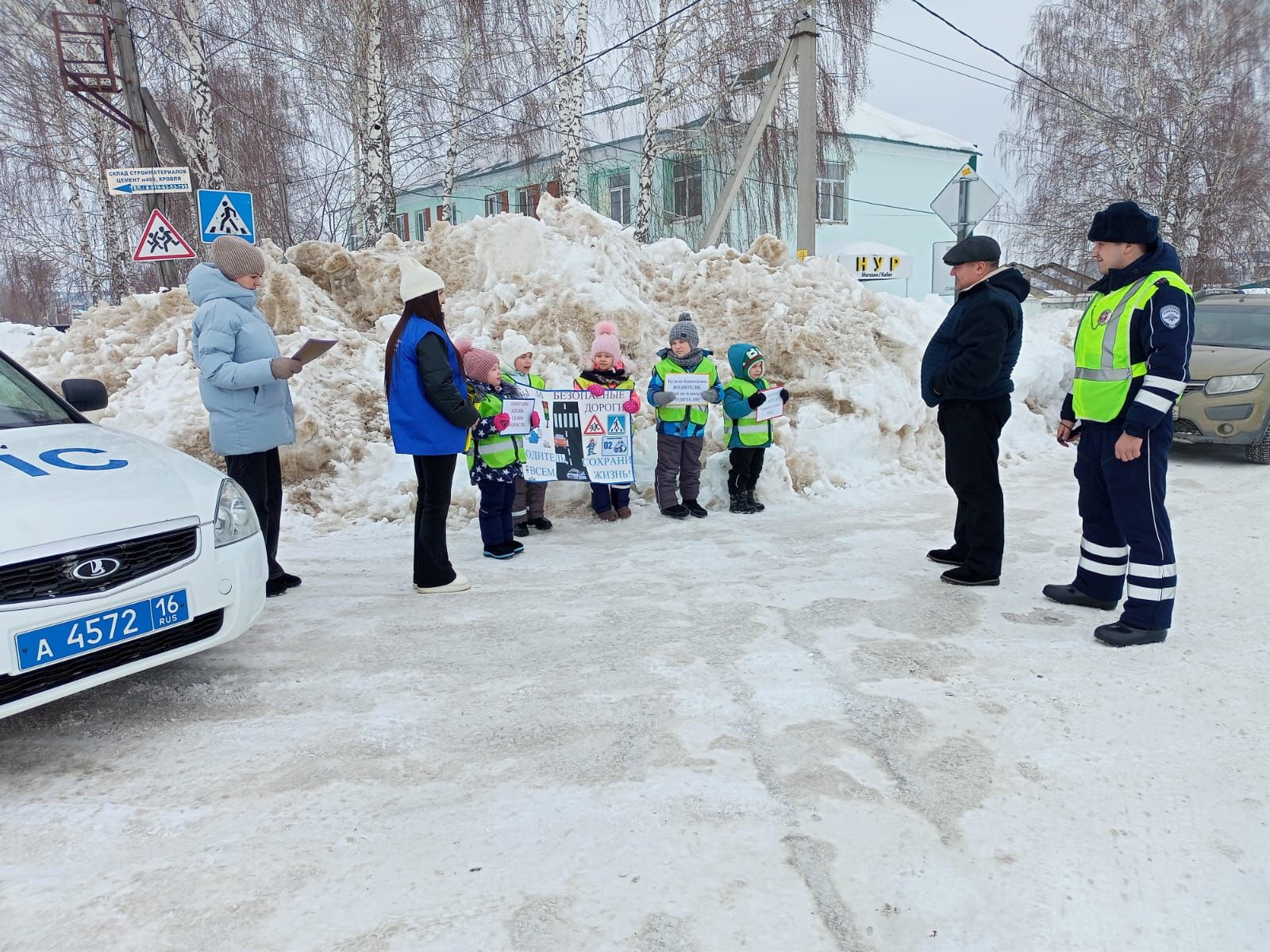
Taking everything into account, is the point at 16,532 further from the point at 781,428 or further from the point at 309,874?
the point at 781,428

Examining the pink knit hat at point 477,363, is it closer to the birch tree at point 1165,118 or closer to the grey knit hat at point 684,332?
the grey knit hat at point 684,332

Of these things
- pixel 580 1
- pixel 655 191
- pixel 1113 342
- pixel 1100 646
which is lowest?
pixel 1100 646

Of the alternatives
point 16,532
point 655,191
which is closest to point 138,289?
point 655,191

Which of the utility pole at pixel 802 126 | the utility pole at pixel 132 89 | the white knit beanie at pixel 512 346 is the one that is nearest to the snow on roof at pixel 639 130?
the utility pole at pixel 802 126

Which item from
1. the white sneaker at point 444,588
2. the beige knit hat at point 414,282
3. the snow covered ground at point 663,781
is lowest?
the snow covered ground at point 663,781

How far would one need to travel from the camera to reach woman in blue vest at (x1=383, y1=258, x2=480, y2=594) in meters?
4.29

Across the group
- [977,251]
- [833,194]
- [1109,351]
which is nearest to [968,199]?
[977,251]

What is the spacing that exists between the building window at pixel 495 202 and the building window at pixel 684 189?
249 inches

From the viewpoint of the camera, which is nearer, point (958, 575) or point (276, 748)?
point (276, 748)

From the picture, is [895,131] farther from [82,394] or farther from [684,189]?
[82,394]

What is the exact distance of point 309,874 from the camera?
2.25 meters

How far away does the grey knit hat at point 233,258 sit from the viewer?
4305mm

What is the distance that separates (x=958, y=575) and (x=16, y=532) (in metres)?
4.42

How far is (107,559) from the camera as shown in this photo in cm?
286
